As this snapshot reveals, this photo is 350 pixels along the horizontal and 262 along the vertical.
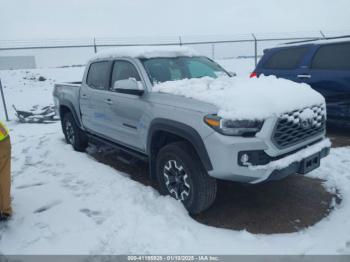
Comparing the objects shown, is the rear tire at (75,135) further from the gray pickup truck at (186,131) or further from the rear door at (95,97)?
the gray pickup truck at (186,131)

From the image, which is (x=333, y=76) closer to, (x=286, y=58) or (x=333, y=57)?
(x=333, y=57)

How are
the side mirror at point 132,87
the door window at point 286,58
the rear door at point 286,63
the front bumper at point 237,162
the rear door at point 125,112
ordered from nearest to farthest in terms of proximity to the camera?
1. the front bumper at point 237,162
2. the side mirror at point 132,87
3. the rear door at point 125,112
4. the rear door at point 286,63
5. the door window at point 286,58

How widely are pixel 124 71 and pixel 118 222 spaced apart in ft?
6.98

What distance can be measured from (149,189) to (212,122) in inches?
61.9

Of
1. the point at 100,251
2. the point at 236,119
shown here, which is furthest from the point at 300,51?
the point at 100,251

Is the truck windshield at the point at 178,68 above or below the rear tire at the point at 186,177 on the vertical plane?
above

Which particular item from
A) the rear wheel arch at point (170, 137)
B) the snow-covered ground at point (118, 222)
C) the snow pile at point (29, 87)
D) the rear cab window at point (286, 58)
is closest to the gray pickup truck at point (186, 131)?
the rear wheel arch at point (170, 137)

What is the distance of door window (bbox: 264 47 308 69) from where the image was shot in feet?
20.9

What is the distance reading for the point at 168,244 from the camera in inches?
114

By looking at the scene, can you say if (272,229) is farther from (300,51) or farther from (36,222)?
(300,51)

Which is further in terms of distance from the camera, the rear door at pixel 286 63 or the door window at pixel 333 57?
the rear door at pixel 286 63

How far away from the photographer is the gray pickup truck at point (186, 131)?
288 centimetres

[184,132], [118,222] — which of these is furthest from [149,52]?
[118,222]

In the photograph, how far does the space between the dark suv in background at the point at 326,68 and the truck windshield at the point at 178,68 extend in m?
2.27
